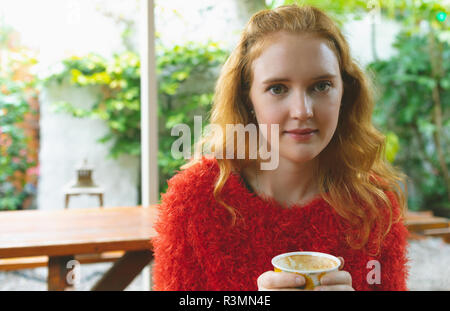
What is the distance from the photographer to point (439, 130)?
143 inches

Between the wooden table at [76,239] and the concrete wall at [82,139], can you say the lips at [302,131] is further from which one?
the concrete wall at [82,139]

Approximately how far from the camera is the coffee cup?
1.28ft

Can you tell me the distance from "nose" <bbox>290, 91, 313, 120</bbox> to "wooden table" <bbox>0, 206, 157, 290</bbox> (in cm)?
79

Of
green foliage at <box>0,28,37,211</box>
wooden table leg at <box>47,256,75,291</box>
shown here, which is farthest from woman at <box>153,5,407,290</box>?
green foliage at <box>0,28,37,211</box>

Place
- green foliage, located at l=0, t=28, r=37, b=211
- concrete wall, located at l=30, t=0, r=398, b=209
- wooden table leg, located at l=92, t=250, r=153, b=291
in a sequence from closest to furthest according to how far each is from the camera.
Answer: wooden table leg, located at l=92, t=250, r=153, b=291, concrete wall, located at l=30, t=0, r=398, b=209, green foliage, located at l=0, t=28, r=37, b=211

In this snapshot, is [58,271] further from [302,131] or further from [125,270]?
[302,131]

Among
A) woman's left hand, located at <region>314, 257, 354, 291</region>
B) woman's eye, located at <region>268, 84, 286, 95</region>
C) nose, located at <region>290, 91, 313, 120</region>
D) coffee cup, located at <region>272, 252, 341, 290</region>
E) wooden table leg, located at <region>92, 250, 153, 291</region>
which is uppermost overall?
woman's eye, located at <region>268, 84, 286, 95</region>

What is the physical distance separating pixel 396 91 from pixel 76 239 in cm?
345

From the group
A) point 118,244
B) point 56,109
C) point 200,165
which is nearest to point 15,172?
point 56,109

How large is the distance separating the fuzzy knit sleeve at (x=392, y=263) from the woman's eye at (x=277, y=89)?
328 millimetres

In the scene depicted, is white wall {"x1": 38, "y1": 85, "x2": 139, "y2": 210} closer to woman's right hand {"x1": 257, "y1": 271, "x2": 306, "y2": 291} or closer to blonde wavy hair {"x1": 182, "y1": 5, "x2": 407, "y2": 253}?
blonde wavy hair {"x1": 182, "y1": 5, "x2": 407, "y2": 253}

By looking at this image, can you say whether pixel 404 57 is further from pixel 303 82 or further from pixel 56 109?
pixel 303 82

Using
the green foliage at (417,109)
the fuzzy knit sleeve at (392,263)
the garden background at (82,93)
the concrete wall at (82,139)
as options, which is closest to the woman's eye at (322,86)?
the fuzzy knit sleeve at (392,263)

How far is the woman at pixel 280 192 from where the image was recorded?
1.75ft
